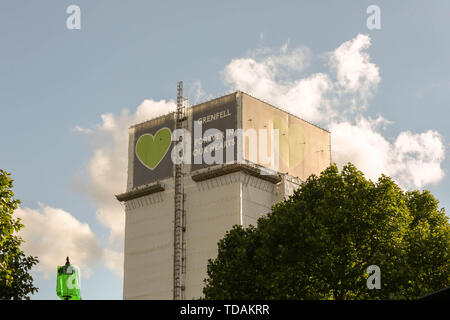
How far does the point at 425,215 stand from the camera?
5491cm

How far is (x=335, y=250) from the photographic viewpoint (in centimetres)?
4062

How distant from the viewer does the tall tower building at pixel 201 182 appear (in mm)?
102500

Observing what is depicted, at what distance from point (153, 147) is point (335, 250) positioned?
7703 cm

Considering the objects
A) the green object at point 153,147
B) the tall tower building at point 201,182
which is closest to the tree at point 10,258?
the tall tower building at point 201,182

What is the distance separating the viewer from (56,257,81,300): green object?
1041 cm

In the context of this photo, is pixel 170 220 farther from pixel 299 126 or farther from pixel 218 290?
pixel 218 290

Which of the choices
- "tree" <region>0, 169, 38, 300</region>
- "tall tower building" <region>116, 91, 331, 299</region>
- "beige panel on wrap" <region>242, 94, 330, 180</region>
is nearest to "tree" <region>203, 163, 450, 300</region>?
"tree" <region>0, 169, 38, 300</region>

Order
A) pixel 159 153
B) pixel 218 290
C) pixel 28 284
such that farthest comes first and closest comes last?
pixel 159 153, pixel 218 290, pixel 28 284

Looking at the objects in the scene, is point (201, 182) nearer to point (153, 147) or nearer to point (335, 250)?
point (153, 147)

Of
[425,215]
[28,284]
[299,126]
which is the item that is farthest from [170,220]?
[28,284]

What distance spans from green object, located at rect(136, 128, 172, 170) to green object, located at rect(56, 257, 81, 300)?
334ft

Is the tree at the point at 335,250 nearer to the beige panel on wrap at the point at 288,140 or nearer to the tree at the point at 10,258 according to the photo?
the tree at the point at 10,258

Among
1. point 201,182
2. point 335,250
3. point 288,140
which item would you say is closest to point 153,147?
point 201,182

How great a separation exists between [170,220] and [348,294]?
67.6m
